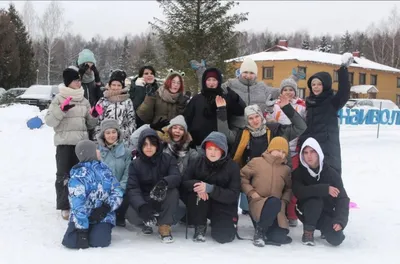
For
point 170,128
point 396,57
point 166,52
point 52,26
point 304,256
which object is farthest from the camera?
point 396,57

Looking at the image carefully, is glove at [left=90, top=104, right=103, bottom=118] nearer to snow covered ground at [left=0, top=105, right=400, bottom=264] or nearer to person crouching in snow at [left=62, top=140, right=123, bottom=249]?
person crouching in snow at [left=62, top=140, right=123, bottom=249]

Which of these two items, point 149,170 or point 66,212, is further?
point 66,212

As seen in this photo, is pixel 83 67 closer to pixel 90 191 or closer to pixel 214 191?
pixel 90 191

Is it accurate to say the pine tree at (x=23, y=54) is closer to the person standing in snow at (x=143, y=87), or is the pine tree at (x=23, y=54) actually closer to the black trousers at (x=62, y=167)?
the person standing in snow at (x=143, y=87)

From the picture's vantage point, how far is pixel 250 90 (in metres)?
5.33

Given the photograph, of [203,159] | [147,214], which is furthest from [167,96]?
[147,214]

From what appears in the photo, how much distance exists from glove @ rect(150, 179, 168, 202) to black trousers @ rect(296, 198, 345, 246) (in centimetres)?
146

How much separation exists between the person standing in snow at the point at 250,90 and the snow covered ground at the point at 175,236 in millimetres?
1339

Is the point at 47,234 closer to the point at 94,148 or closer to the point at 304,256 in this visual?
the point at 94,148

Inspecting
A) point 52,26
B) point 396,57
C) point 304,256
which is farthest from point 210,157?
point 396,57

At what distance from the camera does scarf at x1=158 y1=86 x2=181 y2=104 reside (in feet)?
17.1

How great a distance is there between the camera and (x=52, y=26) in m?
44.8

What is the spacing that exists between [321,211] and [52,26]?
44827 millimetres

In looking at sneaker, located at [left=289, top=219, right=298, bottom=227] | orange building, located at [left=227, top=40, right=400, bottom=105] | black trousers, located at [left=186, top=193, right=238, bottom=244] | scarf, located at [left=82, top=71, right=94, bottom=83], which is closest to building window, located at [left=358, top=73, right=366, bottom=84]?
orange building, located at [left=227, top=40, right=400, bottom=105]
